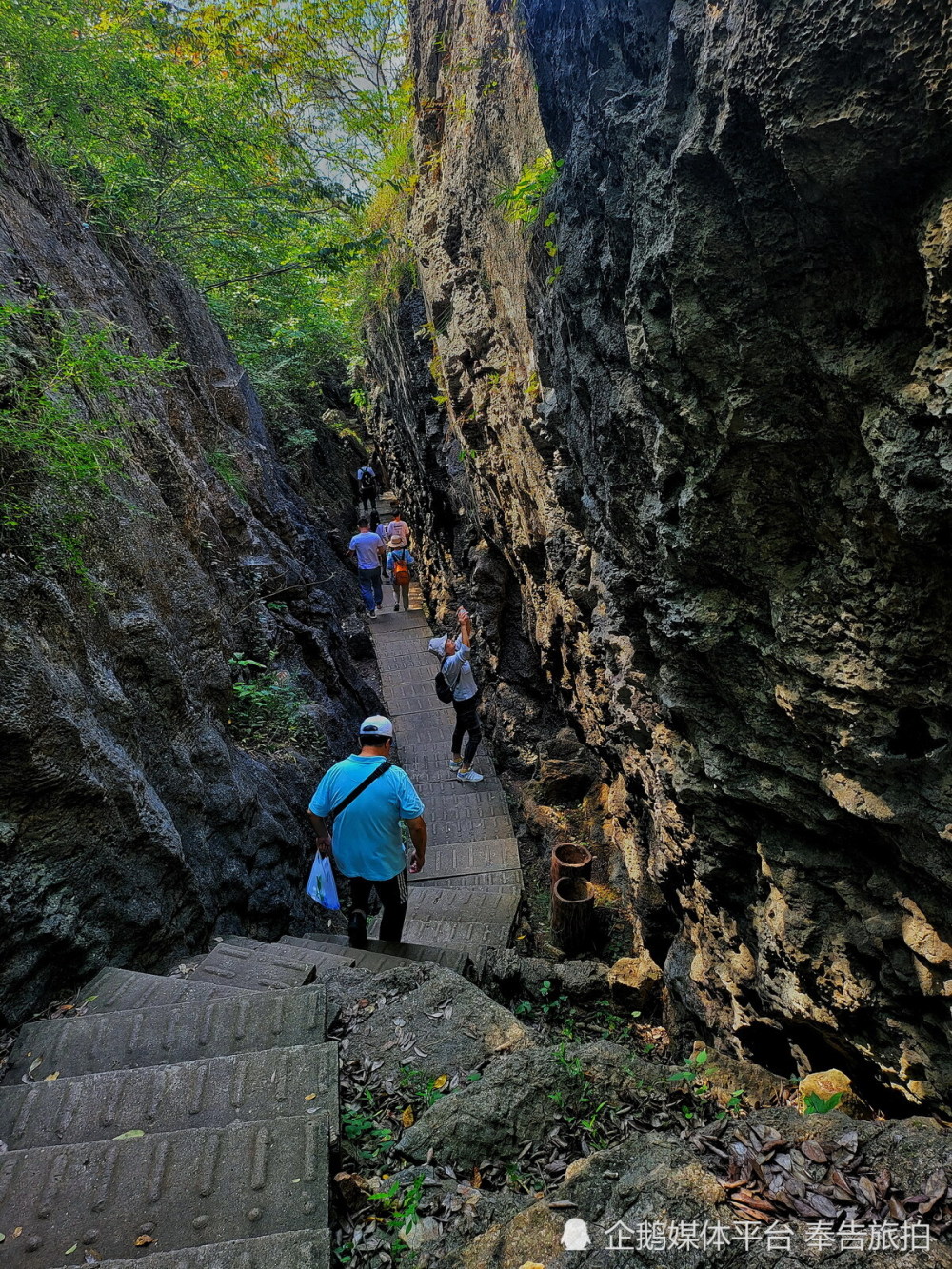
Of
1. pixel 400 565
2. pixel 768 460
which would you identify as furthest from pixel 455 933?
pixel 400 565

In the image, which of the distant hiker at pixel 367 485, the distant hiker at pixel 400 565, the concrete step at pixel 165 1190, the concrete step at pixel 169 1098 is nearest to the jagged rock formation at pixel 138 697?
the concrete step at pixel 169 1098

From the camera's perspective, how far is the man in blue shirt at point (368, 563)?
1307 cm

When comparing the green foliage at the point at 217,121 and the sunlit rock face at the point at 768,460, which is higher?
the green foliage at the point at 217,121

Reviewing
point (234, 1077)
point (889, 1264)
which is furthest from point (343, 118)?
point (889, 1264)

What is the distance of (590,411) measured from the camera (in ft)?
15.0

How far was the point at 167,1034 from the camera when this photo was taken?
9.83 feet

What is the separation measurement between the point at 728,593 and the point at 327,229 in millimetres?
12273

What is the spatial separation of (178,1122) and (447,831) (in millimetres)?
6044

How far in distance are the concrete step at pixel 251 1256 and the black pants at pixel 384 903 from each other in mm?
2564

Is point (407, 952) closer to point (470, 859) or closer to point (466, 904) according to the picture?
point (466, 904)

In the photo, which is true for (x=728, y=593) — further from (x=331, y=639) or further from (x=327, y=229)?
(x=327, y=229)

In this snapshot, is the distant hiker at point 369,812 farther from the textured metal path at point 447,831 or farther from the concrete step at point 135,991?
the textured metal path at point 447,831

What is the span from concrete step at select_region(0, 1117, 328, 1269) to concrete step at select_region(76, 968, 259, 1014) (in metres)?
1.20

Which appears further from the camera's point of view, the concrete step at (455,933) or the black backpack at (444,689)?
the black backpack at (444,689)
